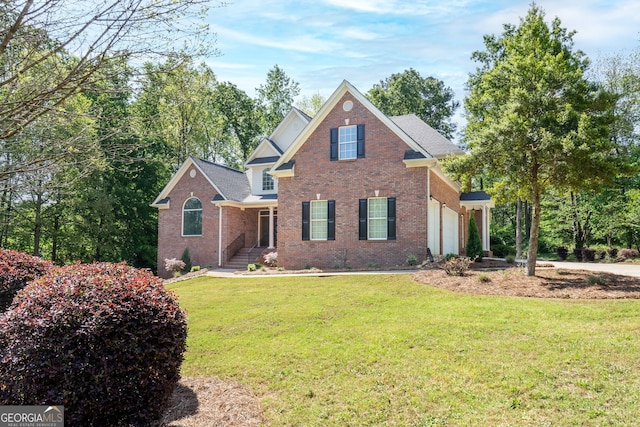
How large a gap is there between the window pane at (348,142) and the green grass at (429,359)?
29.6ft

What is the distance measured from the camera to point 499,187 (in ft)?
45.0

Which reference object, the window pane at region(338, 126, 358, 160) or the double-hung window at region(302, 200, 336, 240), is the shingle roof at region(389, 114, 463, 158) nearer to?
the window pane at region(338, 126, 358, 160)

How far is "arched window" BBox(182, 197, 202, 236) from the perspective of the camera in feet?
78.5

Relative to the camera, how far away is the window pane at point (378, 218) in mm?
17531

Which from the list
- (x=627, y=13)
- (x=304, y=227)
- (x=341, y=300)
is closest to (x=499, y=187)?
(x=627, y=13)

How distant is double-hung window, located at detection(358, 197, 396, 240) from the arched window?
406 inches

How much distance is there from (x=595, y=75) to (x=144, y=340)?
120 feet

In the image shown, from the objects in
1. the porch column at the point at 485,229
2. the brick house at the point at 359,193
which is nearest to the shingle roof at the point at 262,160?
the brick house at the point at 359,193

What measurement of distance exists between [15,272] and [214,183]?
17.4m

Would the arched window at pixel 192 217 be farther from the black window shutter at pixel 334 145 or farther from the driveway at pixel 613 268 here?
the driveway at pixel 613 268

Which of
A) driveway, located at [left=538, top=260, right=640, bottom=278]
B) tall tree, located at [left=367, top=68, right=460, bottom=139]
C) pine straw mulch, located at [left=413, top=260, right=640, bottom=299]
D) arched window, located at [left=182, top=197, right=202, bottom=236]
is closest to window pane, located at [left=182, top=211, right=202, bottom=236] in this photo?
arched window, located at [left=182, top=197, right=202, bottom=236]

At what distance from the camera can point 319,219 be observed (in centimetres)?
1875

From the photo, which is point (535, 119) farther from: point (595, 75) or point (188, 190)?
point (595, 75)

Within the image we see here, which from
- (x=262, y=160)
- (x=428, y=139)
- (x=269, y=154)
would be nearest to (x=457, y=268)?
(x=428, y=139)
